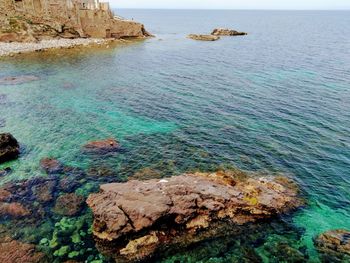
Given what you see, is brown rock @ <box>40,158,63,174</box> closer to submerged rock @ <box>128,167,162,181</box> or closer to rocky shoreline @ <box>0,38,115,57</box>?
submerged rock @ <box>128,167,162,181</box>

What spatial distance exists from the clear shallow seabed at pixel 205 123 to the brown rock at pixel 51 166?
0.97 meters

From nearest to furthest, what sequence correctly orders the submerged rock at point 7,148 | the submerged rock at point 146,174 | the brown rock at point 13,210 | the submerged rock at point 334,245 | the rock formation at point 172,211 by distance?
the submerged rock at point 334,245 → the rock formation at point 172,211 → the brown rock at point 13,210 → the submerged rock at point 146,174 → the submerged rock at point 7,148

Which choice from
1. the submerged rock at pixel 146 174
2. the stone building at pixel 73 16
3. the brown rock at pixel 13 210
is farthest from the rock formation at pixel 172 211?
the stone building at pixel 73 16

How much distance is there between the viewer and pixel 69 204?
2638 centimetres

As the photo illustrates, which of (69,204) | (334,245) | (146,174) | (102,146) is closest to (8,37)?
(102,146)

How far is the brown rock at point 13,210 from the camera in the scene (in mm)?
24812

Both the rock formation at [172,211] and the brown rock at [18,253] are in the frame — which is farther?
the rock formation at [172,211]

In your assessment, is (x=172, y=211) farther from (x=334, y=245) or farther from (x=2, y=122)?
(x=2, y=122)

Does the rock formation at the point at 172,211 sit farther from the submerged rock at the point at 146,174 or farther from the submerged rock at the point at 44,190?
the submerged rock at the point at 44,190

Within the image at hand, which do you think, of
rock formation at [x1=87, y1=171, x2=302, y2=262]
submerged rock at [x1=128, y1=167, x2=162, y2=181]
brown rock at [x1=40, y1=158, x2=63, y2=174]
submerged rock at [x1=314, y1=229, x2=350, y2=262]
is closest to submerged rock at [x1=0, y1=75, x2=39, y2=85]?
brown rock at [x1=40, y1=158, x2=63, y2=174]

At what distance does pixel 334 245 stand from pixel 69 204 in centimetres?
2168

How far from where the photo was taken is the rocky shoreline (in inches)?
3271

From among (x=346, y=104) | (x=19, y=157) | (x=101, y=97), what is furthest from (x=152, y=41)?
(x=19, y=157)

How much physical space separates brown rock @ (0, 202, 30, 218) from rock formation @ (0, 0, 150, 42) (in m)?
80.4
